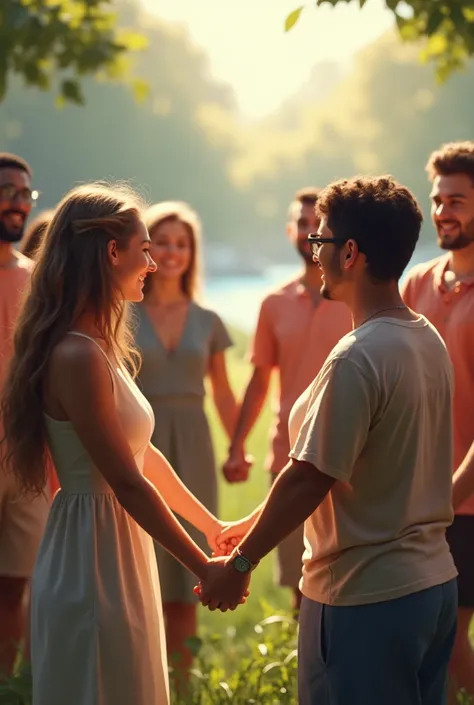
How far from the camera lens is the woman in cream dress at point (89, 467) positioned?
11.1 ft

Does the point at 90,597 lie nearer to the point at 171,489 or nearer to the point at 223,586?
the point at 223,586

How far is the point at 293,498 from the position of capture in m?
3.14

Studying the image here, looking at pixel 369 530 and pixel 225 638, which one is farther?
pixel 225 638

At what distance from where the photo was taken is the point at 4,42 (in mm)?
6492

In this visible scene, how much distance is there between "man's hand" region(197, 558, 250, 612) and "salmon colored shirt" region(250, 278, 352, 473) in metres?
2.16

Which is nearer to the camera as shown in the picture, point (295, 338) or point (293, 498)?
point (293, 498)

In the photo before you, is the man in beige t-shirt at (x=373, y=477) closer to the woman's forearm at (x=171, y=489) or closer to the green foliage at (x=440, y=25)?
the woman's forearm at (x=171, y=489)

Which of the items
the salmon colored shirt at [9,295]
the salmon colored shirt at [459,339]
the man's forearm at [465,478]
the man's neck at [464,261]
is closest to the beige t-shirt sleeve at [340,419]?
the man's forearm at [465,478]

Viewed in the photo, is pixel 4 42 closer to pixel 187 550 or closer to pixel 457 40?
pixel 457 40

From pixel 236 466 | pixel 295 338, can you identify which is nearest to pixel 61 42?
pixel 295 338

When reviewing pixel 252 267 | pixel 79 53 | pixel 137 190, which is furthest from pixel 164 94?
pixel 137 190

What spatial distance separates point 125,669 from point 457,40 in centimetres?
489

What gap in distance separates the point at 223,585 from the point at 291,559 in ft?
7.85

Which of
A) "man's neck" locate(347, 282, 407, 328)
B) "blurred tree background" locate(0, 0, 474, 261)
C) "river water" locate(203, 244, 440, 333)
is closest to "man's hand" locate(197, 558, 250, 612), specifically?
"man's neck" locate(347, 282, 407, 328)
